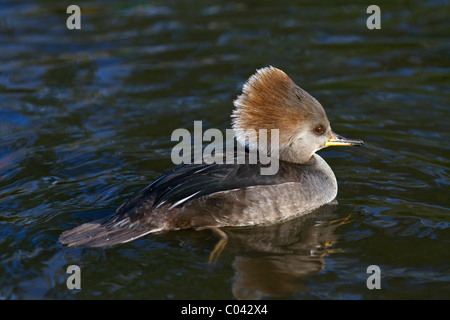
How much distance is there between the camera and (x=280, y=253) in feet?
19.1

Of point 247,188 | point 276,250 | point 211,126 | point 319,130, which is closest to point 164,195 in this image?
point 247,188

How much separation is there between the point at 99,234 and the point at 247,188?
1502 mm

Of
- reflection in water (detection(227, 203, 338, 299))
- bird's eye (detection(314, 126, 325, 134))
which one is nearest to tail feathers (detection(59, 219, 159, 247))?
reflection in water (detection(227, 203, 338, 299))

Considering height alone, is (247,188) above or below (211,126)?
below

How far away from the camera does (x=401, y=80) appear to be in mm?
10086

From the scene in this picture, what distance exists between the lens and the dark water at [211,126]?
17.8 feet

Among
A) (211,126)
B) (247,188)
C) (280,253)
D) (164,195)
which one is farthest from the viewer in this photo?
(211,126)

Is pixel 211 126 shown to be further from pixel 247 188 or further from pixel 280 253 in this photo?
pixel 280 253

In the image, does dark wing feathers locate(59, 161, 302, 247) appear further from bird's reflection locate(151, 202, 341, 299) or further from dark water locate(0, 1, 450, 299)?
bird's reflection locate(151, 202, 341, 299)

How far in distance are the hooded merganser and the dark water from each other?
0.16 m

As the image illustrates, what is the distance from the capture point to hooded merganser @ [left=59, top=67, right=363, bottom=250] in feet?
19.8

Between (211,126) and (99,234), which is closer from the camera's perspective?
(99,234)

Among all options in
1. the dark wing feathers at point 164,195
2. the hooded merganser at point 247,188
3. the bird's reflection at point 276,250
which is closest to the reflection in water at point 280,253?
the bird's reflection at point 276,250

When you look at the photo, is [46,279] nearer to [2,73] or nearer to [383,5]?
[2,73]
